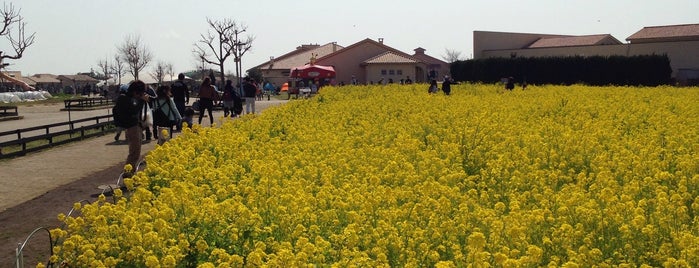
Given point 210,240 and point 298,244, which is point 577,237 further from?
point 210,240

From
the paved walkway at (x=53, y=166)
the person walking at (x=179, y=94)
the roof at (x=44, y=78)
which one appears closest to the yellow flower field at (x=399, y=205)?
the paved walkway at (x=53, y=166)

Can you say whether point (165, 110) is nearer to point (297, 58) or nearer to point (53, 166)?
point (53, 166)

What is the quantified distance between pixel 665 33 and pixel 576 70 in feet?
45.6

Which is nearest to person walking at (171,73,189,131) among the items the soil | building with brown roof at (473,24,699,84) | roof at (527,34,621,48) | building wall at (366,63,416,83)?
the soil

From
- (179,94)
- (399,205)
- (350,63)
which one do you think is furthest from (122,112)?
(350,63)

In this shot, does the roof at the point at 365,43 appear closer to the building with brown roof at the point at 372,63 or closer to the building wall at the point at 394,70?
the building with brown roof at the point at 372,63

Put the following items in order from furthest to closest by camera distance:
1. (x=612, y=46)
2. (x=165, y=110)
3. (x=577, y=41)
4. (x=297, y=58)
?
(x=297, y=58)
(x=577, y=41)
(x=612, y=46)
(x=165, y=110)

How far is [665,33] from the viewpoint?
5456 centimetres

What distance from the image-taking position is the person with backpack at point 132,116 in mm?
12359

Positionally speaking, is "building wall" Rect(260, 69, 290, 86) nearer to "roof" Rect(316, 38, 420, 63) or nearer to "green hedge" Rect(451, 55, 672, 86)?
"roof" Rect(316, 38, 420, 63)

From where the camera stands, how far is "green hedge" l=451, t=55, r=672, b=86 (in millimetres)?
41688

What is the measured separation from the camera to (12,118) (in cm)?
3353

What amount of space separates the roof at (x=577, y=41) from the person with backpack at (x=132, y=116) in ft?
166

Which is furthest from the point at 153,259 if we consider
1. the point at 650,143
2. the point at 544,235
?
the point at 650,143
